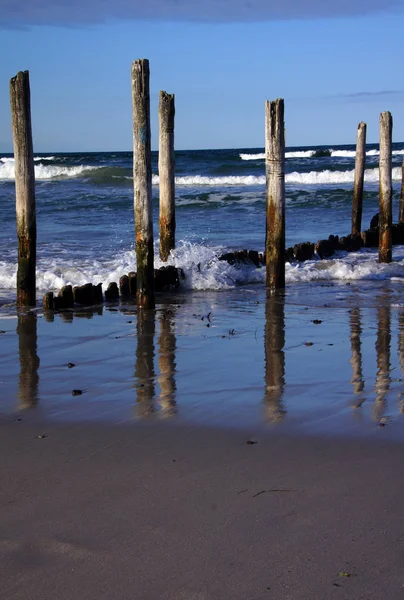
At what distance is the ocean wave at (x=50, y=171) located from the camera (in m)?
48.7

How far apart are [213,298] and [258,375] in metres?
4.73

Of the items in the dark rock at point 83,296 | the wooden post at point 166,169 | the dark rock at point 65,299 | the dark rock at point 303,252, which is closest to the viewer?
the dark rock at point 65,299

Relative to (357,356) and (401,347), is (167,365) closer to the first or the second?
(357,356)

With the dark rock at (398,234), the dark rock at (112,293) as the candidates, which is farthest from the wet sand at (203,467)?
the dark rock at (398,234)

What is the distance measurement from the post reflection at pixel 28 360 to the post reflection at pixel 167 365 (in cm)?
89

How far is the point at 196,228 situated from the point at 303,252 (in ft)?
24.1

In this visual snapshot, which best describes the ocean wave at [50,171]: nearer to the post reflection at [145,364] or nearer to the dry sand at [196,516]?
the post reflection at [145,364]

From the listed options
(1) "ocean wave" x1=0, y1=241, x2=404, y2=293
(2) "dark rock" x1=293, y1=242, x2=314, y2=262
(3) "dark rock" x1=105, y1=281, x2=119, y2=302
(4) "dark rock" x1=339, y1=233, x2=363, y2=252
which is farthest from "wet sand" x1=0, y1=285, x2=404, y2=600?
(4) "dark rock" x1=339, y1=233, x2=363, y2=252

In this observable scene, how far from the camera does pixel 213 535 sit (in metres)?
3.32

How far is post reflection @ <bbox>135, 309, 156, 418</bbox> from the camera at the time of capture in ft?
17.2

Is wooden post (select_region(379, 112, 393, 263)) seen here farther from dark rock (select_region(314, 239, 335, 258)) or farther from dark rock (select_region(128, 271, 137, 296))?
dark rock (select_region(128, 271, 137, 296))

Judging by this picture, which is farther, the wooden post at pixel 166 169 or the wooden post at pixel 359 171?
the wooden post at pixel 359 171

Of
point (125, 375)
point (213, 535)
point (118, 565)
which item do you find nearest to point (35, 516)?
point (118, 565)

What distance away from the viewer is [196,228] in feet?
68.6
